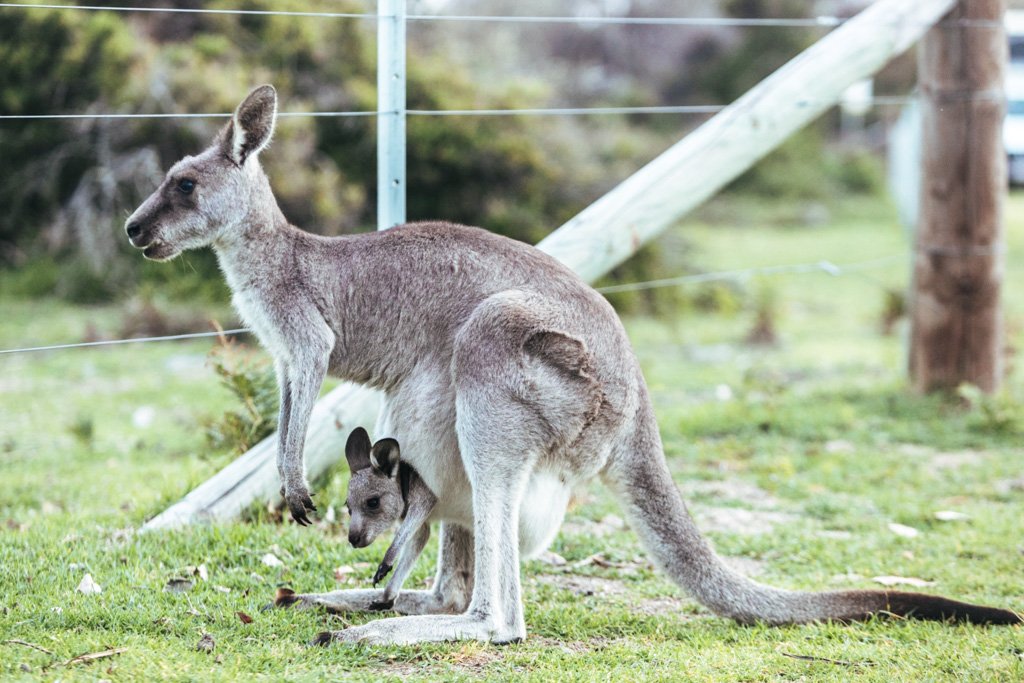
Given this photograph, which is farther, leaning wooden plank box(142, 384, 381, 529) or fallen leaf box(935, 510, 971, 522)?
fallen leaf box(935, 510, 971, 522)

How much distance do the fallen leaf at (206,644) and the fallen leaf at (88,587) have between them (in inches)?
20.9

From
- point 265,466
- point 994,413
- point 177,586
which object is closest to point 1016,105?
point 994,413

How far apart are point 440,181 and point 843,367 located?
12.0 feet

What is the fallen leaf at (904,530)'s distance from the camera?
15.8ft

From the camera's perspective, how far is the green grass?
3311 millimetres

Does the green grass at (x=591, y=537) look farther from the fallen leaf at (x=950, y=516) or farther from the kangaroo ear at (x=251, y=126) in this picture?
the kangaroo ear at (x=251, y=126)

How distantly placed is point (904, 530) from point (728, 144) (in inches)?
72.4

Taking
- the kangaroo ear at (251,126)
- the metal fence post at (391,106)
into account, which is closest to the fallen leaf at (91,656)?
the kangaroo ear at (251,126)

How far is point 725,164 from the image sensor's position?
17.1ft

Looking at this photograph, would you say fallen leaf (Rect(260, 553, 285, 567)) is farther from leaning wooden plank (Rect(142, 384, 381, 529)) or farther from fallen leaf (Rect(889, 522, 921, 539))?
fallen leaf (Rect(889, 522, 921, 539))

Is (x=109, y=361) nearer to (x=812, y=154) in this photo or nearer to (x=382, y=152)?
(x=382, y=152)

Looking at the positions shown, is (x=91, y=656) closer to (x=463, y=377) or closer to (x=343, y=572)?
(x=343, y=572)

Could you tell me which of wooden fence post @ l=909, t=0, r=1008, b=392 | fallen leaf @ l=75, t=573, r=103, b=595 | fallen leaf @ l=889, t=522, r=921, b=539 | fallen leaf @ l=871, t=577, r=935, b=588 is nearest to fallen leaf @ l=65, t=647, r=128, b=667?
fallen leaf @ l=75, t=573, r=103, b=595

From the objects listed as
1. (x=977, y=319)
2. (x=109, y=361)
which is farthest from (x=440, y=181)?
(x=977, y=319)
